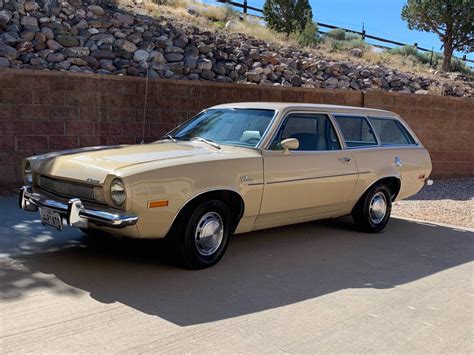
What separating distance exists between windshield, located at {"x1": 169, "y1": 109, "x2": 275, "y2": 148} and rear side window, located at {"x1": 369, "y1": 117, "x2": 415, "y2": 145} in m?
2.05

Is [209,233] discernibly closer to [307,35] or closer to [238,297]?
[238,297]

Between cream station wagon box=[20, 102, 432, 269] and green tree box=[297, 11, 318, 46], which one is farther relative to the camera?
green tree box=[297, 11, 318, 46]

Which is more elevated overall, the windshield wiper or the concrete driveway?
the windshield wiper

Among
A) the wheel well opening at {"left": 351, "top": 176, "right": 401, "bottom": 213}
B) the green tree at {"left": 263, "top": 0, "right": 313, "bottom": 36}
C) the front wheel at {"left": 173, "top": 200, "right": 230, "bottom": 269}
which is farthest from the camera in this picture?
the green tree at {"left": 263, "top": 0, "right": 313, "bottom": 36}

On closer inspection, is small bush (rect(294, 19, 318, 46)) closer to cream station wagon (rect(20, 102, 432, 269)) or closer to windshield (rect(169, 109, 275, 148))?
cream station wagon (rect(20, 102, 432, 269))

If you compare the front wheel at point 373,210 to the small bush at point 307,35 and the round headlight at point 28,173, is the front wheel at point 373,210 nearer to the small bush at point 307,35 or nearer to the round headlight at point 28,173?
the round headlight at point 28,173

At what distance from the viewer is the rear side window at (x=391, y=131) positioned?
301 inches

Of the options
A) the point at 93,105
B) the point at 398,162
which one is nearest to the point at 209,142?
the point at 398,162

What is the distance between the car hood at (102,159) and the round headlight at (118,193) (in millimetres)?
107

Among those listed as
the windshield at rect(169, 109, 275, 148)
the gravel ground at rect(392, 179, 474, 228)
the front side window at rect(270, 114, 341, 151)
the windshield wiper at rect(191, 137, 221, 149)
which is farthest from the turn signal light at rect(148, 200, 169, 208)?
the gravel ground at rect(392, 179, 474, 228)

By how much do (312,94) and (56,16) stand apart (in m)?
6.16

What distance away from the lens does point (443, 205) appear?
9.96 meters

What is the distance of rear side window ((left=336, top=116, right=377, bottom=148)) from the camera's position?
278 inches

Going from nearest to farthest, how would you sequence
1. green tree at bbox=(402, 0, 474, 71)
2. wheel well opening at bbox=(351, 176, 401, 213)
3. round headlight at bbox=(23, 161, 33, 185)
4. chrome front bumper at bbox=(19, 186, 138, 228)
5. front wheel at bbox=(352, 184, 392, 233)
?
chrome front bumper at bbox=(19, 186, 138, 228)
round headlight at bbox=(23, 161, 33, 185)
front wheel at bbox=(352, 184, 392, 233)
wheel well opening at bbox=(351, 176, 401, 213)
green tree at bbox=(402, 0, 474, 71)
